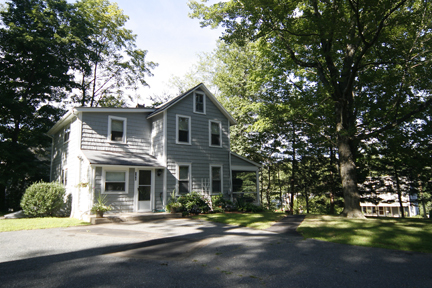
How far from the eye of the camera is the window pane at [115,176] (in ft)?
43.1

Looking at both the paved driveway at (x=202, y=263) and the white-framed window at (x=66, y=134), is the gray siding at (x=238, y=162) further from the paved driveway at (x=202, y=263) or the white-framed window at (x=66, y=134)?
the paved driveway at (x=202, y=263)

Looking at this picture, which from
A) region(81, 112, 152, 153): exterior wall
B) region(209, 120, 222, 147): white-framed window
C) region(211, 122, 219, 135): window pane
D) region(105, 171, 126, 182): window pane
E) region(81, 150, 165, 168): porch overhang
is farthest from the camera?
region(211, 122, 219, 135): window pane

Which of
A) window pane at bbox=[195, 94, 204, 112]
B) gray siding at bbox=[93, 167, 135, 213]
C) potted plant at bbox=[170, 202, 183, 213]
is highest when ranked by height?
window pane at bbox=[195, 94, 204, 112]

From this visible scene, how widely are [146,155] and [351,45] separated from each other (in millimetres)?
11496

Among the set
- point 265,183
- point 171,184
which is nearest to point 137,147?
point 171,184

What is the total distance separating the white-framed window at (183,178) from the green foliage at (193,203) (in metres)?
0.51

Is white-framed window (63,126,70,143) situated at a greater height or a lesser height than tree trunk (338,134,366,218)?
greater

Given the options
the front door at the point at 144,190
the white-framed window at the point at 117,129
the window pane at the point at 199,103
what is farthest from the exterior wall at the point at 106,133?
the window pane at the point at 199,103

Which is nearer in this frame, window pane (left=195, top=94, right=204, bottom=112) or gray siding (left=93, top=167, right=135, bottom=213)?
gray siding (left=93, top=167, right=135, bottom=213)

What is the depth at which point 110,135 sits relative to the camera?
14.5 meters

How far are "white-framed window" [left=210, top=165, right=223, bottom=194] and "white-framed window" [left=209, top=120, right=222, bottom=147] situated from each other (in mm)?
1410

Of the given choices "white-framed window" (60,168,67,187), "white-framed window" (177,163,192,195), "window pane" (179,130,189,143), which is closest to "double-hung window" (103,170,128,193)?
"white-framed window" (177,163,192,195)

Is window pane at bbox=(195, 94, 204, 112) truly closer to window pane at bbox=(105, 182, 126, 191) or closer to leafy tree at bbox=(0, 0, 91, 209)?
window pane at bbox=(105, 182, 126, 191)

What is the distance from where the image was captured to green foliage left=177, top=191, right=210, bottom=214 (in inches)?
549
